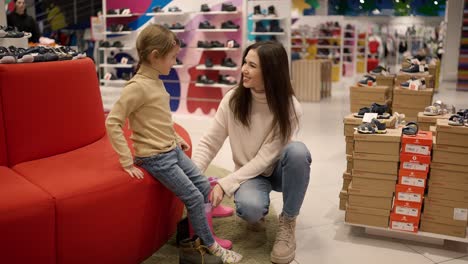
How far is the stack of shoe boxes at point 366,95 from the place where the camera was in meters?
4.74

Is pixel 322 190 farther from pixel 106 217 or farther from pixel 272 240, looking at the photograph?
pixel 106 217

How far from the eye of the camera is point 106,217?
→ 2.18 m

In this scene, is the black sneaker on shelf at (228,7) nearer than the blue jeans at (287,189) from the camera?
No

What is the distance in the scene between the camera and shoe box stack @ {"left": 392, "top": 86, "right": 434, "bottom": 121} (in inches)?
183

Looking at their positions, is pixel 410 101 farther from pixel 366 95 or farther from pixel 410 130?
pixel 410 130

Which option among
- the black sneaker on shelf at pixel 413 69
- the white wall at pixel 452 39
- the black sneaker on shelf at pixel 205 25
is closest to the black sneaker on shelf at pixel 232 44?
the black sneaker on shelf at pixel 205 25

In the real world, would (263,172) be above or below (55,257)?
above

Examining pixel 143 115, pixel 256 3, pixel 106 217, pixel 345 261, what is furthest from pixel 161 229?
pixel 256 3

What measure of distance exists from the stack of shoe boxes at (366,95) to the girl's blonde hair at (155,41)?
2.86m

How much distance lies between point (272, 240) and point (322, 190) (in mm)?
1160

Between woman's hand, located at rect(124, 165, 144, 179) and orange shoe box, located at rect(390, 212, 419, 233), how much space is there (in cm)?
154

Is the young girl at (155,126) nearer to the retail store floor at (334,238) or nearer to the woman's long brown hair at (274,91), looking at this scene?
the woman's long brown hair at (274,91)

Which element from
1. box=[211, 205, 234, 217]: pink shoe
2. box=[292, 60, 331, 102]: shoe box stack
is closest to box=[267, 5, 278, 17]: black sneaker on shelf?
box=[292, 60, 331, 102]: shoe box stack

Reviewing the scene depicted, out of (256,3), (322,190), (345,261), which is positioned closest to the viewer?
(345,261)
